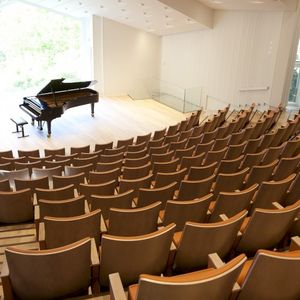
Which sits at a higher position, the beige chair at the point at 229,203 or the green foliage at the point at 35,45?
the green foliage at the point at 35,45

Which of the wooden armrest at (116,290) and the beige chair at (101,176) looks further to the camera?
the beige chair at (101,176)

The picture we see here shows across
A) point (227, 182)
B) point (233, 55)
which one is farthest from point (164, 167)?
point (233, 55)

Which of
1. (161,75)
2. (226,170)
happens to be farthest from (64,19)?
(226,170)

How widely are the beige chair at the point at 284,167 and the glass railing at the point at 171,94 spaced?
26.2ft

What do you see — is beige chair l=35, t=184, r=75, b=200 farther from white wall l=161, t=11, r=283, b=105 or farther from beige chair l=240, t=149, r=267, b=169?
white wall l=161, t=11, r=283, b=105

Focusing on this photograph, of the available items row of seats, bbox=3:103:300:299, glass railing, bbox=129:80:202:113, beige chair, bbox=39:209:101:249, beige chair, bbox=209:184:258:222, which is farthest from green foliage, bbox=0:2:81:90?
beige chair, bbox=209:184:258:222

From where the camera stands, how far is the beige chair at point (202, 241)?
1.85 m

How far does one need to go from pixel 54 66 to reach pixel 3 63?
2.03m

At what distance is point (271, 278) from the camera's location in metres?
1.45

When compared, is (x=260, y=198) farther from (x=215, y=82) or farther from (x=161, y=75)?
(x=161, y=75)

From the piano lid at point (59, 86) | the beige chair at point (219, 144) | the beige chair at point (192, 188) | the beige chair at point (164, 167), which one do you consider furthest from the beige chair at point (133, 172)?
the piano lid at point (59, 86)

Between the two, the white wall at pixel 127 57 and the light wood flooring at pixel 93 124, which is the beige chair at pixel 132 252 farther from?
the white wall at pixel 127 57

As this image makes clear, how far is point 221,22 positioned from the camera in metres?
10.9

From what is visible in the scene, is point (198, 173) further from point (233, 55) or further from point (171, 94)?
point (171, 94)
